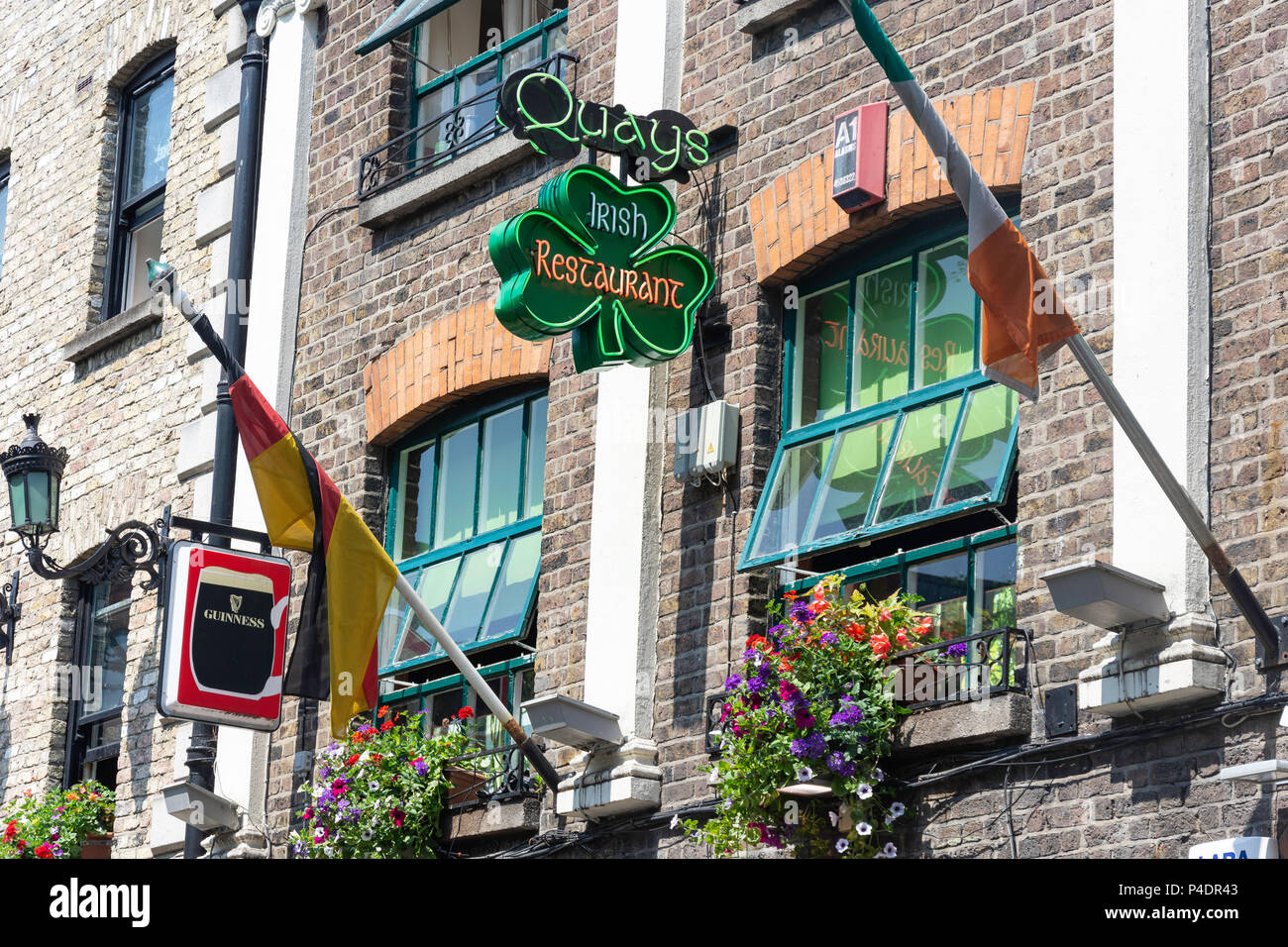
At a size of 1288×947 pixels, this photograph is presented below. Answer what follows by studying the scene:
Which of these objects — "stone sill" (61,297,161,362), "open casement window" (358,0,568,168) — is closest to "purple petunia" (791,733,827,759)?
"open casement window" (358,0,568,168)

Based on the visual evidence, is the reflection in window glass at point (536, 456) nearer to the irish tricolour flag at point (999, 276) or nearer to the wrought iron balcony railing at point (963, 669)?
the wrought iron balcony railing at point (963, 669)

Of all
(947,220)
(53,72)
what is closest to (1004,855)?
(947,220)

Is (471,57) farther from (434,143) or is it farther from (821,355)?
(821,355)

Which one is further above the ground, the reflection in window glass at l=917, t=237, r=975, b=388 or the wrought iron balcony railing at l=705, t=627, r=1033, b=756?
the reflection in window glass at l=917, t=237, r=975, b=388

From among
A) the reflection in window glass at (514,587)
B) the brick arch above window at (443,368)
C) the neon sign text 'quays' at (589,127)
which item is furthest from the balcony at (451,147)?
the reflection in window glass at (514,587)

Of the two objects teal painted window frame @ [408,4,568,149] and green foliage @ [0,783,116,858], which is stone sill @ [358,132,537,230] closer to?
teal painted window frame @ [408,4,568,149]

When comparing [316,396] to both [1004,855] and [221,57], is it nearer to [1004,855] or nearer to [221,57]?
[221,57]

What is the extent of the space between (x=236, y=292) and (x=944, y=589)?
19.9 ft

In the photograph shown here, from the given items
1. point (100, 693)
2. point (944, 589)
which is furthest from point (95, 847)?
point (944, 589)

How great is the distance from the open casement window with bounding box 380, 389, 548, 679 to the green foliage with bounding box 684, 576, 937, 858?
2402mm

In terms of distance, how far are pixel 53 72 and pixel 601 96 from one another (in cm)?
694

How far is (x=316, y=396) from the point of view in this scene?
12898 millimetres

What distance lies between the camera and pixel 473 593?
37.8 feet

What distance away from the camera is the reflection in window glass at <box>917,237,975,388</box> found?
9.31m
